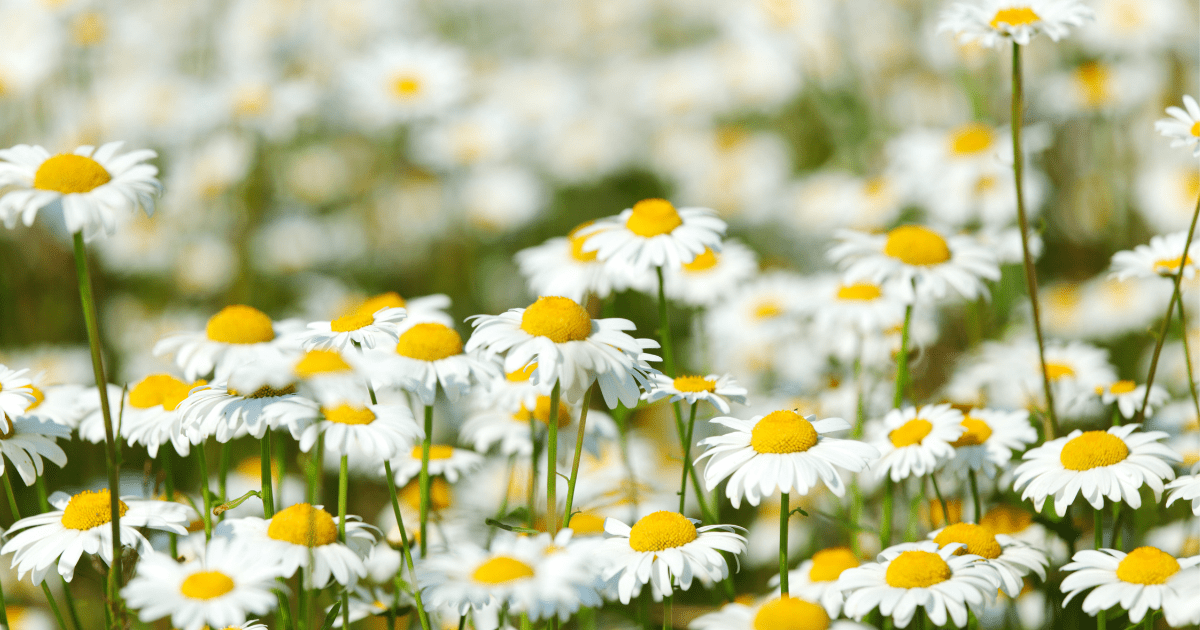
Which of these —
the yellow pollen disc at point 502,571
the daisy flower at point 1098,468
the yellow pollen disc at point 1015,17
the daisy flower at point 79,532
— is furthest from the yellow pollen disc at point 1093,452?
the daisy flower at point 79,532

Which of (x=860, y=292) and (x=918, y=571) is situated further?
(x=860, y=292)

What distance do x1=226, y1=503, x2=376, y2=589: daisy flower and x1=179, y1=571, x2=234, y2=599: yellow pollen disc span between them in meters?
0.15

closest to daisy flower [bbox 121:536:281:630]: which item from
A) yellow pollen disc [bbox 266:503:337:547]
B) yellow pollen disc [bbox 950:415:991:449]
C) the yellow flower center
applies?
yellow pollen disc [bbox 266:503:337:547]

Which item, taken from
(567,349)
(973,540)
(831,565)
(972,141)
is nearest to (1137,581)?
(973,540)

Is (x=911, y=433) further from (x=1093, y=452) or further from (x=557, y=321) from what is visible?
(x=557, y=321)

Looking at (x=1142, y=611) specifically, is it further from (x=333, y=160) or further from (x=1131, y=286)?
(x=333, y=160)

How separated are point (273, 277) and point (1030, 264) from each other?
5.70m

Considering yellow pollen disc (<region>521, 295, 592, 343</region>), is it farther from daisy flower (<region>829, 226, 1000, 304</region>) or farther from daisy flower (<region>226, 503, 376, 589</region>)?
daisy flower (<region>829, 226, 1000, 304</region>)

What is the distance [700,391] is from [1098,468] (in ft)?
3.14

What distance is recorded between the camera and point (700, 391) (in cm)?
262

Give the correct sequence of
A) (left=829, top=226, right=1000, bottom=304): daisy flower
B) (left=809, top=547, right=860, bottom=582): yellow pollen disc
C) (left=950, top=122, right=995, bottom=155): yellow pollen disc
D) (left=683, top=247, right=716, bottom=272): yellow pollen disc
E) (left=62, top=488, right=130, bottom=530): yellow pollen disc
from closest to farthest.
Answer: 1. (left=62, top=488, right=130, bottom=530): yellow pollen disc
2. (left=809, top=547, right=860, bottom=582): yellow pollen disc
3. (left=829, top=226, right=1000, bottom=304): daisy flower
4. (left=683, top=247, right=716, bottom=272): yellow pollen disc
5. (left=950, top=122, right=995, bottom=155): yellow pollen disc

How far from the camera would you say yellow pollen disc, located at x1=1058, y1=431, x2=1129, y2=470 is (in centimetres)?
246

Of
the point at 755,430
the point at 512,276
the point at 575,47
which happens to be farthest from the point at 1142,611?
the point at 575,47

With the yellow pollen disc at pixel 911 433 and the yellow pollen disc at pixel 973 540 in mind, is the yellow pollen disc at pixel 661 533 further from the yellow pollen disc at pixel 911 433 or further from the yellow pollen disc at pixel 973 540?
the yellow pollen disc at pixel 911 433
